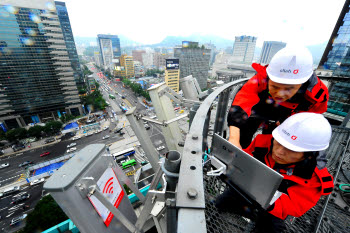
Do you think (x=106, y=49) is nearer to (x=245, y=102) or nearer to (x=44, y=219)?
(x=44, y=219)

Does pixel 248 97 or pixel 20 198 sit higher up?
pixel 248 97

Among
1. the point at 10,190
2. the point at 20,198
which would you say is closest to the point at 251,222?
the point at 20,198

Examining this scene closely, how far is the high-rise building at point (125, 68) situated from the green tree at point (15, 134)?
3837 centimetres

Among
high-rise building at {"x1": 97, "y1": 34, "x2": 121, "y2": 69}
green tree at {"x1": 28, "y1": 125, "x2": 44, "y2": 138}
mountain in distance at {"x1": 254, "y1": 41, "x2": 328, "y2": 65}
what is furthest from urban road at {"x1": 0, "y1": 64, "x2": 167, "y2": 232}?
high-rise building at {"x1": 97, "y1": 34, "x2": 121, "y2": 69}

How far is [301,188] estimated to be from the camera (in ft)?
5.13

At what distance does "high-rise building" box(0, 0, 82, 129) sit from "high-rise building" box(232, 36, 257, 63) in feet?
269

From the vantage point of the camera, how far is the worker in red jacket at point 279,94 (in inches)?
69.5

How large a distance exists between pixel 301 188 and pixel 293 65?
4.50 ft

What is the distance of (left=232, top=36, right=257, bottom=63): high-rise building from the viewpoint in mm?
83188

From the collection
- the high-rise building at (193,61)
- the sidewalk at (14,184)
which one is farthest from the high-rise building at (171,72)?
the sidewalk at (14,184)

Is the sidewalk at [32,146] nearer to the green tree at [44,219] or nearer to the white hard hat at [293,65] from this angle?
the green tree at [44,219]

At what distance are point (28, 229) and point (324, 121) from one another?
14347mm

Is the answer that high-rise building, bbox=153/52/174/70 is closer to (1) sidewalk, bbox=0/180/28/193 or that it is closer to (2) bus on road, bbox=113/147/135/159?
(2) bus on road, bbox=113/147/135/159

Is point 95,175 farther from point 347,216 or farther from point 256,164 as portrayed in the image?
point 347,216
